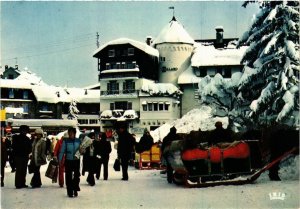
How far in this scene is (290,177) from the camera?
14.3m

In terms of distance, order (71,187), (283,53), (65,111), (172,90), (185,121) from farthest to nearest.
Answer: (65,111), (172,90), (185,121), (283,53), (71,187)

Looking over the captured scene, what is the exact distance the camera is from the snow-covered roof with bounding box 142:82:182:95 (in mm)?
63469

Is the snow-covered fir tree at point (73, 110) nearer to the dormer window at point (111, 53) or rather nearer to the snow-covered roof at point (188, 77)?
the dormer window at point (111, 53)

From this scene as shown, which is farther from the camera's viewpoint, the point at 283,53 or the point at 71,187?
the point at 283,53

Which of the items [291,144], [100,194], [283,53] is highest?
[283,53]

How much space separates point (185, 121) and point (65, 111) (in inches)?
1390

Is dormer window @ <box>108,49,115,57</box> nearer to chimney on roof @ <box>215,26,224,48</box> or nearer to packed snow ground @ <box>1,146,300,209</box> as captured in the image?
chimney on roof @ <box>215,26,224,48</box>

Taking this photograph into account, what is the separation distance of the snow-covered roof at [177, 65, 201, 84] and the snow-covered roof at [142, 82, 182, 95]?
A: 125 cm

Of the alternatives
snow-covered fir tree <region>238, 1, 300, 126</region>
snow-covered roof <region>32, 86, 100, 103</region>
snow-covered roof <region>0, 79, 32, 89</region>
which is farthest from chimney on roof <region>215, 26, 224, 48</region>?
snow-covered fir tree <region>238, 1, 300, 126</region>

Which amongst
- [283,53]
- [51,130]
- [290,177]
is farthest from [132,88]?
[290,177]

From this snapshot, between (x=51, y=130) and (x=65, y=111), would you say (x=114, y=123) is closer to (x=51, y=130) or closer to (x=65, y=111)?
(x=51, y=130)

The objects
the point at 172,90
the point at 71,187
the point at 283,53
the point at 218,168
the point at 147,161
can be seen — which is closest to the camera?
the point at 71,187

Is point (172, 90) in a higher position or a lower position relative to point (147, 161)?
higher

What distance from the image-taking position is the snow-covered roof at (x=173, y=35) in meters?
66.5
